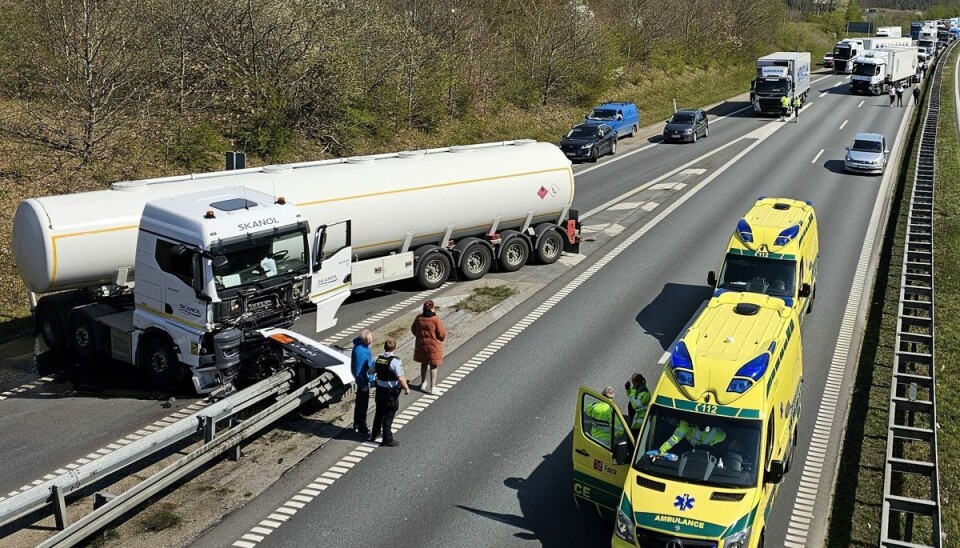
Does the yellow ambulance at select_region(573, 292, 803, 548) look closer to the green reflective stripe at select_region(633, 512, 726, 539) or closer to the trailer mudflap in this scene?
the green reflective stripe at select_region(633, 512, 726, 539)

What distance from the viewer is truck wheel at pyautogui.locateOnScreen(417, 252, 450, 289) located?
76.1 feet

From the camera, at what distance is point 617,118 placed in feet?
163

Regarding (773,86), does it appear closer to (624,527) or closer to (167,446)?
(167,446)

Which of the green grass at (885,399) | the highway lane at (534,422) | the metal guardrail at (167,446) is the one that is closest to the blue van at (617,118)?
the highway lane at (534,422)

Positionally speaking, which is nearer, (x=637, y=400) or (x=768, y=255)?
(x=637, y=400)

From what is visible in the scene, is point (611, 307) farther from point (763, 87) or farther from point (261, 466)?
point (763, 87)

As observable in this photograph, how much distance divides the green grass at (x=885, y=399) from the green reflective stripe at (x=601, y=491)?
10.1ft

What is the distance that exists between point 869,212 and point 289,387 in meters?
24.1

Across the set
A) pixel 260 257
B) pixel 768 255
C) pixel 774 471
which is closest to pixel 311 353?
pixel 260 257

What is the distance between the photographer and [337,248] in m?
20.3

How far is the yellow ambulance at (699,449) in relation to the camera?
34.8 ft

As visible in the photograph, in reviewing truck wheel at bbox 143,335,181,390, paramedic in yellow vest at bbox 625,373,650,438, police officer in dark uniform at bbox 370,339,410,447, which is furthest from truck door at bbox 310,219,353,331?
paramedic in yellow vest at bbox 625,373,650,438

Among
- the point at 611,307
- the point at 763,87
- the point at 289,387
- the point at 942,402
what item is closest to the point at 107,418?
the point at 289,387

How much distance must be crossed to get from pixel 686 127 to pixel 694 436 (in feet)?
133
